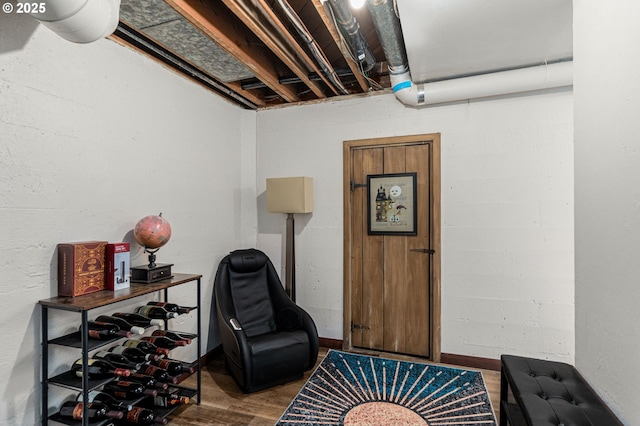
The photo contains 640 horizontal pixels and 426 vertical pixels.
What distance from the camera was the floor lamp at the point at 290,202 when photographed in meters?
3.11

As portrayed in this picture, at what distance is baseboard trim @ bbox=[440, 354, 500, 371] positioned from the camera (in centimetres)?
282

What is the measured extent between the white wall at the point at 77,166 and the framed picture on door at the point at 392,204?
5.23 feet

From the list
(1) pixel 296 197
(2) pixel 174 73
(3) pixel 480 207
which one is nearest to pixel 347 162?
(1) pixel 296 197

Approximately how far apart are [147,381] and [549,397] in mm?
2241

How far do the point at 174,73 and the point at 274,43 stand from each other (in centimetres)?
99

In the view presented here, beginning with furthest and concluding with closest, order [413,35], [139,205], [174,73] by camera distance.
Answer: [174,73], [139,205], [413,35]

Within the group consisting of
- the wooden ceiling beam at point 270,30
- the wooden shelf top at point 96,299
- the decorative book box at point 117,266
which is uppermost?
the wooden ceiling beam at point 270,30

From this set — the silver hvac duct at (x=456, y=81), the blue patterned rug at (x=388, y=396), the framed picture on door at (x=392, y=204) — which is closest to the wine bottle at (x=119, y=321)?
the blue patterned rug at (x=388, y=396)

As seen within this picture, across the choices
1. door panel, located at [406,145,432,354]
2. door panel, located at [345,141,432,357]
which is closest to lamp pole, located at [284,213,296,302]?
door panel, located at [345,141,432,357]

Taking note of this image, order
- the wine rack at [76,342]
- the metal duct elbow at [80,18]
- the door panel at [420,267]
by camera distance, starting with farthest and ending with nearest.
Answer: the door panel at [420,267] < the wine rack at [76,342] < the metal duct elbow at [80,18]

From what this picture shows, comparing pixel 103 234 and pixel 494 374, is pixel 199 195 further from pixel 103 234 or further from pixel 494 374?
pixel 494 374

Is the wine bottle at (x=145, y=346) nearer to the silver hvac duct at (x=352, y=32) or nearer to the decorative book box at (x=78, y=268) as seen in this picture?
the decorative book box at (x=78, y=268)

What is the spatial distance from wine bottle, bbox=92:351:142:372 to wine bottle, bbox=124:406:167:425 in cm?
31

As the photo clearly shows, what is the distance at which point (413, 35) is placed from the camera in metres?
2.14
